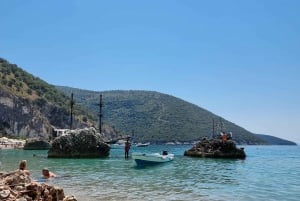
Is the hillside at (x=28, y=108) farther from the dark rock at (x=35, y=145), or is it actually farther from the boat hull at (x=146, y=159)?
the boat hull at (x=146, y=159)

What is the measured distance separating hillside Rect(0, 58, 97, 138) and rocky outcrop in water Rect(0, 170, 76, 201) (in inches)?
4710

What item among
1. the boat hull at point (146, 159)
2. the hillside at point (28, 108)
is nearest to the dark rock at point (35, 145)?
the hillside at point (28, 108)

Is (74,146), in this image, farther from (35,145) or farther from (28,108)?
(28,108)

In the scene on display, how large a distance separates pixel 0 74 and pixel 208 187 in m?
143

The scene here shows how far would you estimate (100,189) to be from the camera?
2356 cm

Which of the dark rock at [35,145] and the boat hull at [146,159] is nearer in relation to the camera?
the boat hull at [146,159]

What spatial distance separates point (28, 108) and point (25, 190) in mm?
130022

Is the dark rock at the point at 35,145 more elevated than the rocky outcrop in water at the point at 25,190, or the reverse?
the dark rock at the point at 35,145

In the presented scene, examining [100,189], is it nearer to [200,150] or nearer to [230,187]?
[230,187]

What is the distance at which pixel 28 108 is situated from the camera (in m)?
139

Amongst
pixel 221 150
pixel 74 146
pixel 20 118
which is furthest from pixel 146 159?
pixel 20 118

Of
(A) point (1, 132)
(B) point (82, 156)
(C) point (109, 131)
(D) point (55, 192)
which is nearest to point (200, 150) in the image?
(B) point (82, 156)

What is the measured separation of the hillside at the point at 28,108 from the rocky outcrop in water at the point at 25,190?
120m

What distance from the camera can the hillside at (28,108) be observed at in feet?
439
